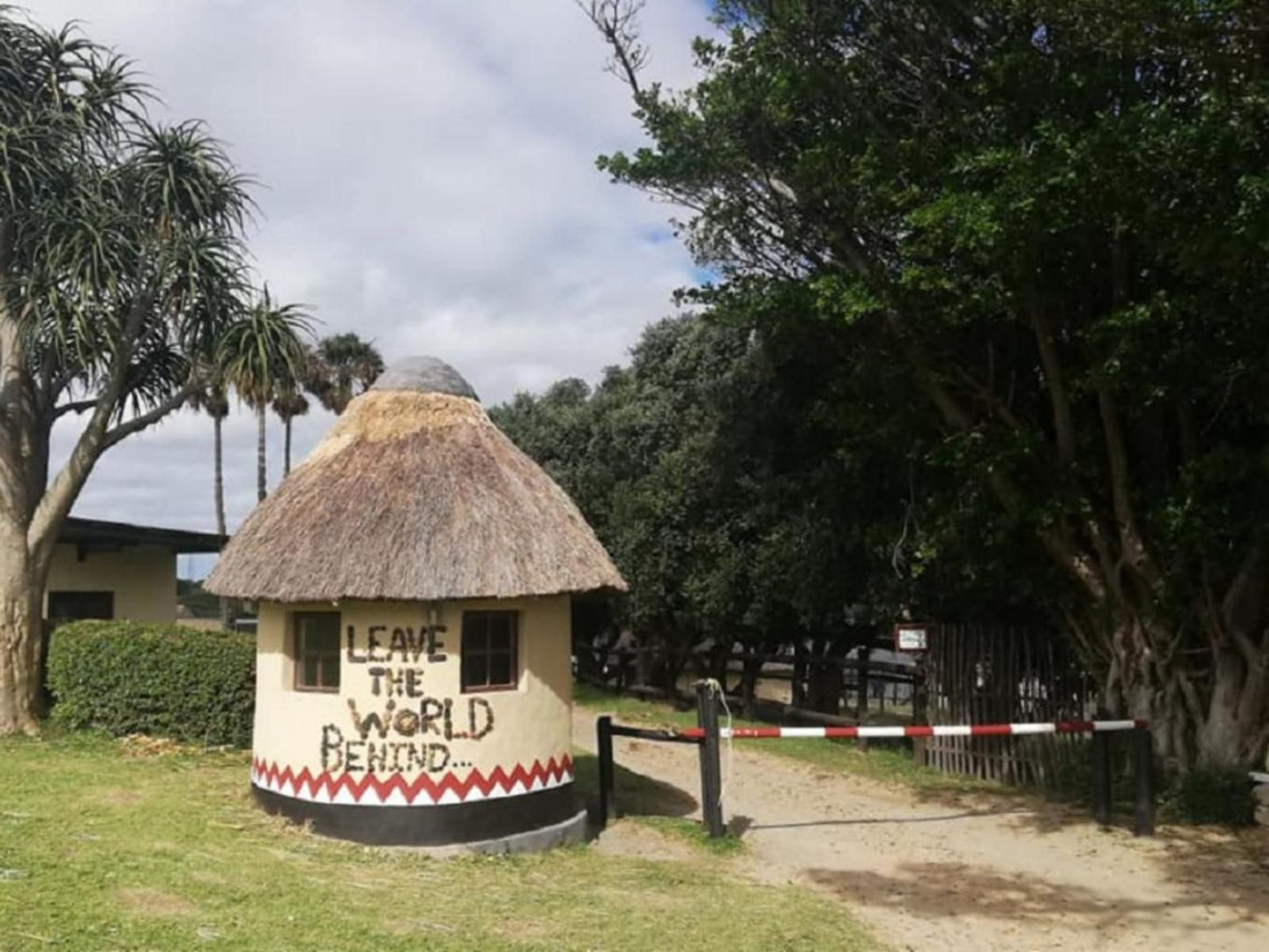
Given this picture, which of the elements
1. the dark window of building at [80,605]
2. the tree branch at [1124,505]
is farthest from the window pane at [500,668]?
the dark window of building at [80,605]

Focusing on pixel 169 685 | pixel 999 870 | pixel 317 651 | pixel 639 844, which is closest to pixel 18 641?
pixel 169 685

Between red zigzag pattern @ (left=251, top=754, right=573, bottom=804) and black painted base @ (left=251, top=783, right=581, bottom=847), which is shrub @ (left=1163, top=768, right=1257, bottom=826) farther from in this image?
black painted base @ (left=251, top=783, right=581, bottom=847)

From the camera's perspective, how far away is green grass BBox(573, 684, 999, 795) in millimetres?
14734

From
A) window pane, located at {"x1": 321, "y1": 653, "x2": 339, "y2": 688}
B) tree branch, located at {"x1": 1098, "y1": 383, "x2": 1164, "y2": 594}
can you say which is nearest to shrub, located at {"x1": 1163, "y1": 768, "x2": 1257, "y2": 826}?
tree branch, located at {"x1": 1098, "y1": 383, "x2": 1164, "y2": 594}

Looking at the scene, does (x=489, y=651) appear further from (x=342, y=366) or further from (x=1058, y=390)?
(x=342, y=366)

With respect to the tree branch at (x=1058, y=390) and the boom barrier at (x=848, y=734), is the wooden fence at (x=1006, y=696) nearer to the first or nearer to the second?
the boom barrier at (x=848, y=734)

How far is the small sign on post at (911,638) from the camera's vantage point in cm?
1551

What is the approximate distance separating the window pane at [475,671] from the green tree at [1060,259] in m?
5.28

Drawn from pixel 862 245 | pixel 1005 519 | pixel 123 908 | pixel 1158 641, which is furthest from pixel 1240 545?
pixel 123 908

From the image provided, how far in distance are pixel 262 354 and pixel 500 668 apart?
21.7 ft

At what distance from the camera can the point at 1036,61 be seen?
11.6 m

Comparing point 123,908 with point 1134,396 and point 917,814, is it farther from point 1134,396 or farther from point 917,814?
point 1134,396

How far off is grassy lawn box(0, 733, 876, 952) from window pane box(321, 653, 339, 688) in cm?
138

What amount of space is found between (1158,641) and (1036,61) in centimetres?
650
